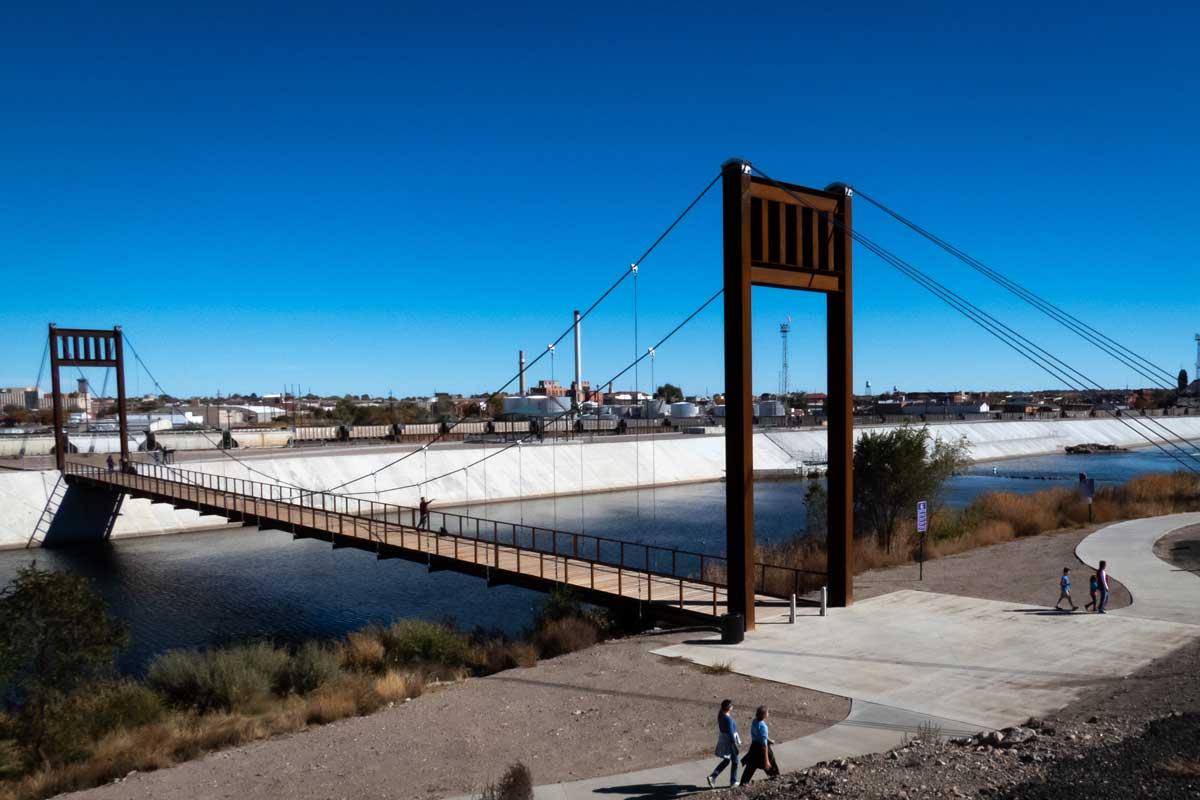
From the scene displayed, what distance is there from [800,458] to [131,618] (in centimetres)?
6382

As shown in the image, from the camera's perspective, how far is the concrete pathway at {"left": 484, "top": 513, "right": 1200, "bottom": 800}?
1033 cm

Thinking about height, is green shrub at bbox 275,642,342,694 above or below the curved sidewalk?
below

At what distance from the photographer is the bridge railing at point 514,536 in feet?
69.4

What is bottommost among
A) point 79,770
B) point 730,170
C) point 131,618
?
point 131,618

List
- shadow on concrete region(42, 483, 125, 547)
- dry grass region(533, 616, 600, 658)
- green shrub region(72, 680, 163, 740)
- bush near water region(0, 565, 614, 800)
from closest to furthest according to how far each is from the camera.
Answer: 1. bush near water region(0, 565, 614, 800)
2. green shrub region(72, 680, 163, 740)
3. dry grass region(533, 616, 600, 658)
4. shadow on concrete region(42, 483, 125, 547)

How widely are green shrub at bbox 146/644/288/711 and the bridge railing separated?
6.30 meters

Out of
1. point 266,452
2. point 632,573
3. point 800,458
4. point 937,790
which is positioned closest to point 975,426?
point 800,458

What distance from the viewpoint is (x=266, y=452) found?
191 ft

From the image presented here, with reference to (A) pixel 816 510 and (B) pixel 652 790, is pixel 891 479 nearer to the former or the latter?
(A) pixel 816 510

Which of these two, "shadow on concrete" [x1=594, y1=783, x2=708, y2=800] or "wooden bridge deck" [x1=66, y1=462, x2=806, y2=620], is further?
"wooden bridge deck" [x1=66, y1=462, x2=806, y2=620]

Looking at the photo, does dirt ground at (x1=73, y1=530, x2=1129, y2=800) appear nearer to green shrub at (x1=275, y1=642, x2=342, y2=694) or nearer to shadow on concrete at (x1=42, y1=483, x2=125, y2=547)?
green shrub at (x1=275, y1=642, x2=342, y2=694)

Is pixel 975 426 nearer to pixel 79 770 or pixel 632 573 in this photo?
pixel 632 573

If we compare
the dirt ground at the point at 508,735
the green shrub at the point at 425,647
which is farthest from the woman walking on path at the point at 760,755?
the green shrub at the point at 425,647

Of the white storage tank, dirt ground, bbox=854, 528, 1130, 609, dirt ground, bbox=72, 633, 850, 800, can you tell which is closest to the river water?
dirt ground, bbox=72, 633, 850, 800
